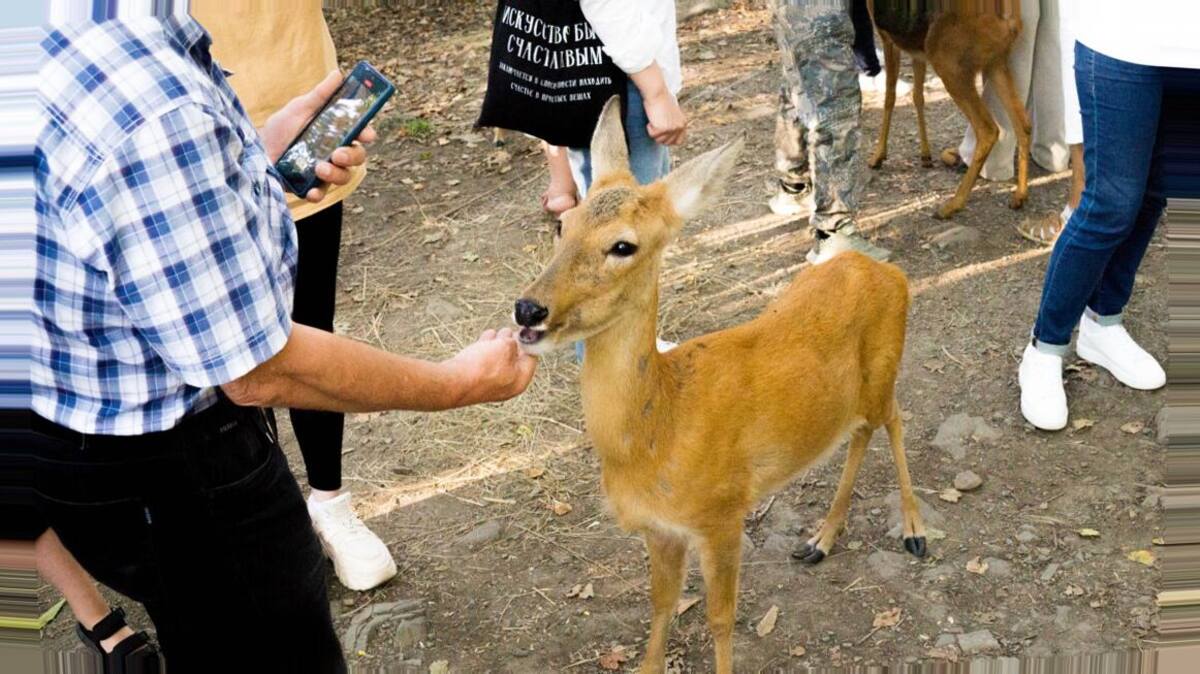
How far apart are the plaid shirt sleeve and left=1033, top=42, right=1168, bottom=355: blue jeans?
10.3ft

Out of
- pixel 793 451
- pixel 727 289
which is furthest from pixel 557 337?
pixel 727 289

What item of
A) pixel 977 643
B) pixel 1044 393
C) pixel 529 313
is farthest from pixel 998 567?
pixel 529 313

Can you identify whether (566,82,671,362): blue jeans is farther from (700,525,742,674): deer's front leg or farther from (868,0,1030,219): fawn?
(868,0,1030,219): fawn

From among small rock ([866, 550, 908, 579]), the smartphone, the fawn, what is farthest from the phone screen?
the fawn

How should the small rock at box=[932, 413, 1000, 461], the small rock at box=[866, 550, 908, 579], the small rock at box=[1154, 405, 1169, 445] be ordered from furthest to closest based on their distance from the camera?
the small rock at box=[932, 413, 1000, 461] < the small rock at box=[1154, 405, 1169, 445] < the small rock at box=[866, 550, 908, 579]

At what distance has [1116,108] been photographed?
4.02 metres

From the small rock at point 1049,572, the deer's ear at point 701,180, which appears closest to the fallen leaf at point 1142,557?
the small rock at point 1049,572

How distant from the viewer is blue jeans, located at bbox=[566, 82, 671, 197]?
415cm

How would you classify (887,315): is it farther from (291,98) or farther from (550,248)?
(550,248)

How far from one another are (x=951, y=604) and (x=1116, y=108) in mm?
1814

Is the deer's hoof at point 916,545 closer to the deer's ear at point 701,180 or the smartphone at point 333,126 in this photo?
the deer's ear at point 701,180

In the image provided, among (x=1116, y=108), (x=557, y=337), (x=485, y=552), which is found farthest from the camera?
(x=485, y=552)

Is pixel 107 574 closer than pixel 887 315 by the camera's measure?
Yes

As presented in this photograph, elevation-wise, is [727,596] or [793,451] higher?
[793,451]
